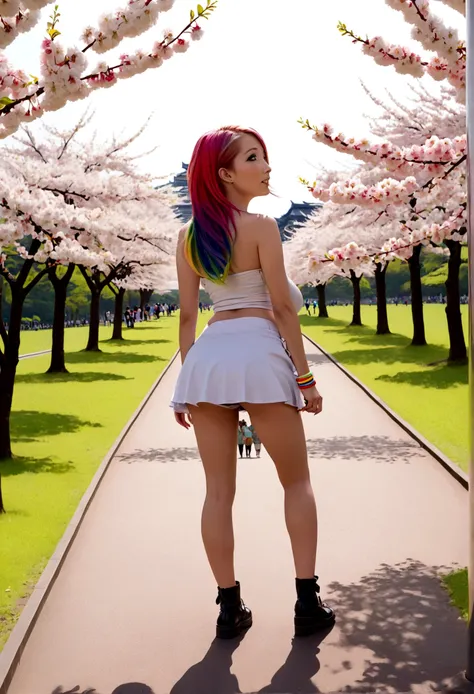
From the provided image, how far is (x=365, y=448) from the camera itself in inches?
407

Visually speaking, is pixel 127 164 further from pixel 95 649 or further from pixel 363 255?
pixel 95 649

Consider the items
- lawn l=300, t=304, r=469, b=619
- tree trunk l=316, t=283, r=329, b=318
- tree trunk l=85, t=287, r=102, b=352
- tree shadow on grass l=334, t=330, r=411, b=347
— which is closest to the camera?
lawn l=300, t=304, r=469, b=619

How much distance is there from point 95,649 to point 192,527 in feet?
8.08

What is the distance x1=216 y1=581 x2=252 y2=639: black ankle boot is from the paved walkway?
55 mm

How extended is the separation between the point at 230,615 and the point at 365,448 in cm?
632

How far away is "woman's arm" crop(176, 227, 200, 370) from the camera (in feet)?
13.9

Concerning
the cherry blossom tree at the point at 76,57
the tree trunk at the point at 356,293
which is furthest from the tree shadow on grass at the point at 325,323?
the cherry blossom tree at the point at 76,57

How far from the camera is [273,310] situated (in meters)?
4.12

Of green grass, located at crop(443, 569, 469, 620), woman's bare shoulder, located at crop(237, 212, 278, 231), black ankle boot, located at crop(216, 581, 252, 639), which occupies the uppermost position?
woman's bare shoulder, located at crop(237, 212, 278, 231)

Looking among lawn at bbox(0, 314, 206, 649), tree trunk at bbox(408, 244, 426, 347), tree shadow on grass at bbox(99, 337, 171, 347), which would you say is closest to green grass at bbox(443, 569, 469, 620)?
lawn at bbox(0, 314, 206, 649)

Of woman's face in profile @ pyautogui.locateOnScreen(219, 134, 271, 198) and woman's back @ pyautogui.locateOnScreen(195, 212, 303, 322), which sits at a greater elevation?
woman's face in profile @ pyautogui.locateOnScreen(219, 134, 271, 198)

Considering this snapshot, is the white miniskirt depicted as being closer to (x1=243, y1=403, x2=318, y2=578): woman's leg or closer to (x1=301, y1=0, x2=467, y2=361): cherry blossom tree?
(x1=243, y1=403, x2=318, y2=578): woman's leg

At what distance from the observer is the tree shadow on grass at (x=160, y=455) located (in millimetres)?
9969

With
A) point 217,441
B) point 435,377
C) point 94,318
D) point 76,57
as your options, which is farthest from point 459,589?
point 94,318
